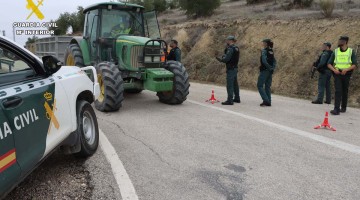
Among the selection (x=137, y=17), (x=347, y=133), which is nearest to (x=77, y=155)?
(x=347, y=133)

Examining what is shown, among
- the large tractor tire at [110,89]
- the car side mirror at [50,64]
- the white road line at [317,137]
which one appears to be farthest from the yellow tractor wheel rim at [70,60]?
the car side mirror at [50,64]

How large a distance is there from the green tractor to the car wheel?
278cm

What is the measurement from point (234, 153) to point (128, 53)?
4574 millimetres

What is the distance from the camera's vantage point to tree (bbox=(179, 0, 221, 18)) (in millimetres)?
28031

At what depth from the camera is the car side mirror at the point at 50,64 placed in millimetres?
3793

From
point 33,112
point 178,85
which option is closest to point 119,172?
point 33,112

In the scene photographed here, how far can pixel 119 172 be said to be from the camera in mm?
4363

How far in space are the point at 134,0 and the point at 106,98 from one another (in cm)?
3610

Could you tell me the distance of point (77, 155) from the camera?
4.75 m

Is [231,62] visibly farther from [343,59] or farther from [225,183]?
[225,183]

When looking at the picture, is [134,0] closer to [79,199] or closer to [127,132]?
[127,132]

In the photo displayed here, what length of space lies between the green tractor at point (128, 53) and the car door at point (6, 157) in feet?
16.5

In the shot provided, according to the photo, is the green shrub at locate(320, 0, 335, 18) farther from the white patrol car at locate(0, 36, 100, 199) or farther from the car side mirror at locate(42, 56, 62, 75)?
the car side mirror at locate(42, 56, 62, 75)

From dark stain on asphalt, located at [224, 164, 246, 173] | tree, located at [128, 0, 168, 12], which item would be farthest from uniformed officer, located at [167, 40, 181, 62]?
tree, located at [128, 0, 168, 12]
